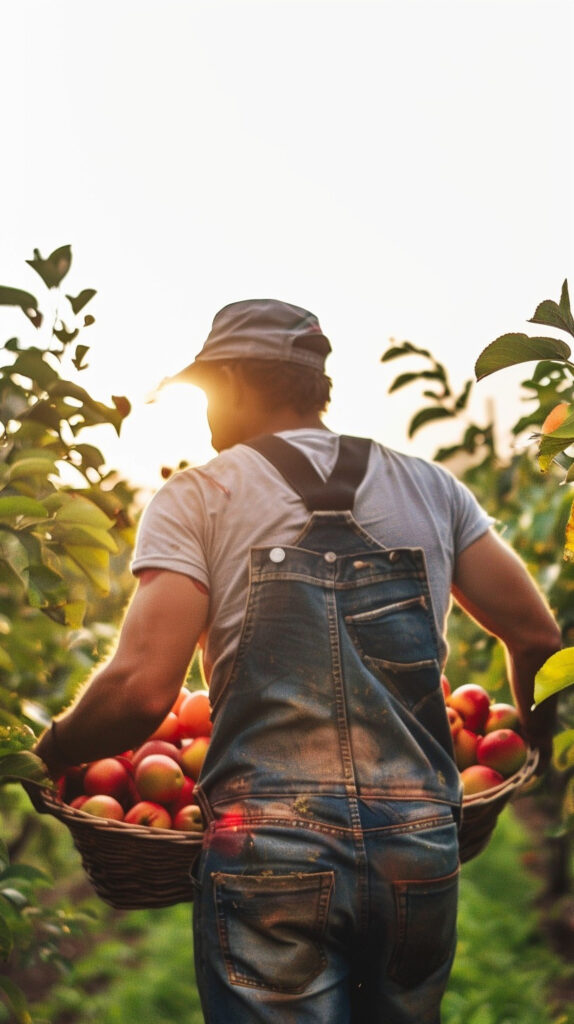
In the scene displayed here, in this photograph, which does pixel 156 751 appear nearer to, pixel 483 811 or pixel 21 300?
pixel 483 811

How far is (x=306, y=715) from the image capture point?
5.85 ft

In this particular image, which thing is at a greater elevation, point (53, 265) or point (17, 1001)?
point (53, 265)

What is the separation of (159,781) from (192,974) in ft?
10.6

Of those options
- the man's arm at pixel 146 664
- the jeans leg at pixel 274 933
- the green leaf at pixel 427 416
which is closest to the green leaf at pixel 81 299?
the man's arm at pixel 146 664

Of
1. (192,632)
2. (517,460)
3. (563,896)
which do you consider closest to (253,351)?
(192,632)

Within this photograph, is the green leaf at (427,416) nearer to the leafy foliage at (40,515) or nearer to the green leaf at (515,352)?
the leafy foliage at (40,515)

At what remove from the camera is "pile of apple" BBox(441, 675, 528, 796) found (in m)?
2.19

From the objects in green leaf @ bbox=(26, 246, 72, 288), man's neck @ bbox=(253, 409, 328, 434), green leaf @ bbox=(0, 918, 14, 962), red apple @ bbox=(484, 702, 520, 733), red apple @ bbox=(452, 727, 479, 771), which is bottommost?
green leaf @ bbox=(0, 918, 14, 962)

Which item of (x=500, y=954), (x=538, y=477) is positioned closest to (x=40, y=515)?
(x=538, y=477)

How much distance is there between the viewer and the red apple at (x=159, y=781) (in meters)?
2.10

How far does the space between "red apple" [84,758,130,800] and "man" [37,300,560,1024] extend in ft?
0.46

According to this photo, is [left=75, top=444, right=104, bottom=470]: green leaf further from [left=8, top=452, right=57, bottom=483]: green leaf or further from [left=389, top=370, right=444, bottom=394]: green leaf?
[left=389, top=370, right=444, bottom=394]: green leaf

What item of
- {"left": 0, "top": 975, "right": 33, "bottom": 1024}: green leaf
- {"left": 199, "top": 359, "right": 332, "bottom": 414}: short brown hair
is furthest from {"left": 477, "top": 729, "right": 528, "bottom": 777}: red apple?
{"left": 0, "top": 975, "right": 33, "bottom": 1024}: green leaf

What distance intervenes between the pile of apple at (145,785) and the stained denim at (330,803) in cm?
26
